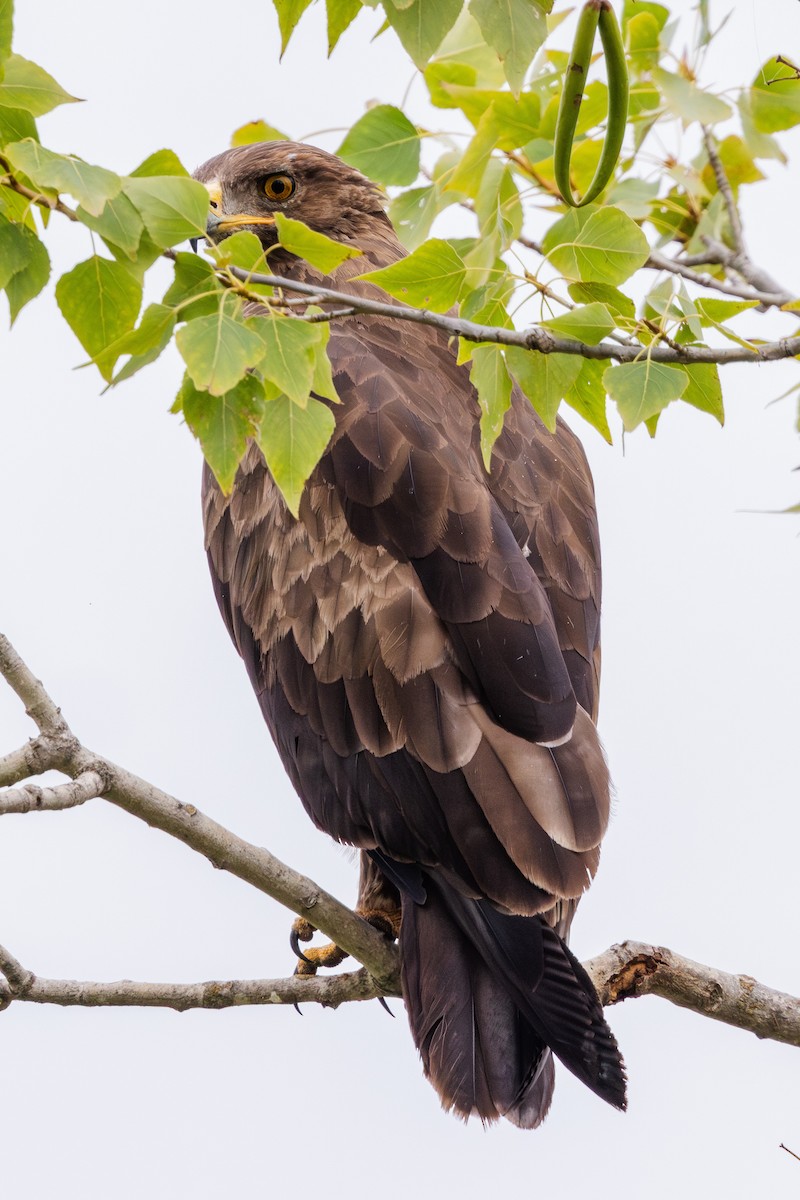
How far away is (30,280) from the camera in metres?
1.94

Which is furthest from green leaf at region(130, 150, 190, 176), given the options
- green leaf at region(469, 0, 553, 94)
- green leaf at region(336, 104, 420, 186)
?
green leaf at region(336, 104, 420, 186)

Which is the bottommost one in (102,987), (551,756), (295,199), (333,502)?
(102,987)

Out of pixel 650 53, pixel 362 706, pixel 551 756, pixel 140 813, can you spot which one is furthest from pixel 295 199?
pixel 140 813

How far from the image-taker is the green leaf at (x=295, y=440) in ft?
6.25

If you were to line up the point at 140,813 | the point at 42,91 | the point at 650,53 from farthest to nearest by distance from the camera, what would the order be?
the point at 650,53 → the point at 140,813 → the point at 42,91

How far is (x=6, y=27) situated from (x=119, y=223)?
0.29 m

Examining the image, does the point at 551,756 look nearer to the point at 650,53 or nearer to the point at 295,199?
the point at 650,53

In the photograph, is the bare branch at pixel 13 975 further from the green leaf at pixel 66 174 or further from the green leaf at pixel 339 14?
the green leaf at pixel 339 14

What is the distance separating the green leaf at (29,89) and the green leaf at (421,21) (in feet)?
1.48

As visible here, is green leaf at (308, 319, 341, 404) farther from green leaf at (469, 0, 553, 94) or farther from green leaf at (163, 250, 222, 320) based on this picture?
green leaf at (469, 0, 553, 94)

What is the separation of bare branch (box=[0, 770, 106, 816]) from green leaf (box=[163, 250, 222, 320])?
0.76m

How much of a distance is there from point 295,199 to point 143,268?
9.06ft

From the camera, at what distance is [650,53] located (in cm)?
369

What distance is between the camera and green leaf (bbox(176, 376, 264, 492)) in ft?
6.16
